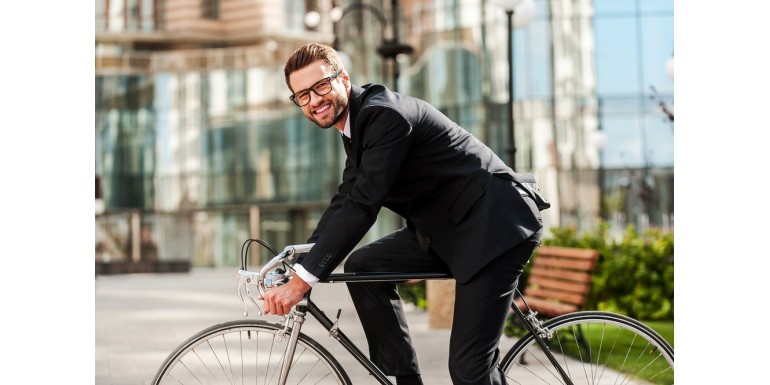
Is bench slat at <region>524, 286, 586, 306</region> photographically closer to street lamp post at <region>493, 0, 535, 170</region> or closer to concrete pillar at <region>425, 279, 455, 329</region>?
concrete pillar at <region>425, 279, 455, 329</region>

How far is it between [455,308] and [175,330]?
8.29 m

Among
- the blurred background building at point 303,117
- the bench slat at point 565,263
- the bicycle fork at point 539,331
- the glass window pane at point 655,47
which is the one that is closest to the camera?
the bicycle fork at point 539,331

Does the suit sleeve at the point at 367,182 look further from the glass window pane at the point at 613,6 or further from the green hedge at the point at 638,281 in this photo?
the glass window pane at the point at 613,6

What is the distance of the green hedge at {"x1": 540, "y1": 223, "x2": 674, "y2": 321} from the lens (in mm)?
11430

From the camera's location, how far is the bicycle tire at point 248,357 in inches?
149

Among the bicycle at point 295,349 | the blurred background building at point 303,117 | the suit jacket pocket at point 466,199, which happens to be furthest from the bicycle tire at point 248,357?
the blurred background building at point 303,117

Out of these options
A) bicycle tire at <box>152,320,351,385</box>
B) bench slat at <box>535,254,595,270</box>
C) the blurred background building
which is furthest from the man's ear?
the blurred background building

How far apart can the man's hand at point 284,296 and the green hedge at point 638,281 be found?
325 inches

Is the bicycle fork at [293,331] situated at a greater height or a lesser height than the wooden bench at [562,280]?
greater

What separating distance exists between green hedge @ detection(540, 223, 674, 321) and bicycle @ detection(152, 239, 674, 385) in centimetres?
718

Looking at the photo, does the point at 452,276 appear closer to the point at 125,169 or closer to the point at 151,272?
the point at 151,272

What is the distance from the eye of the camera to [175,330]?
1162 centimetres
